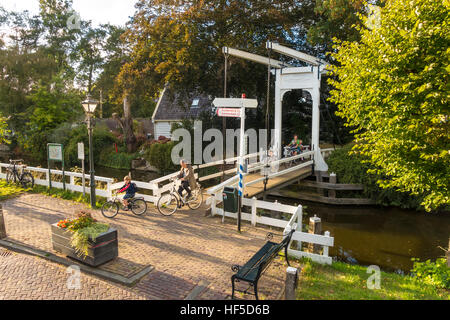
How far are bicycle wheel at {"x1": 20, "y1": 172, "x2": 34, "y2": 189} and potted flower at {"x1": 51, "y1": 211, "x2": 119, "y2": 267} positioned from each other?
7817 millimetres

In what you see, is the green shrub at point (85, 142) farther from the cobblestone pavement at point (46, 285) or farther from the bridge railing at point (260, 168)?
the cobblestone pavement at point (46, 285)

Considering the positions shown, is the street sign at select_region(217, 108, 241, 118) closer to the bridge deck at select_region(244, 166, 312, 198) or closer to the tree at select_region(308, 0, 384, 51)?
the bridge deck at select_region(244, 166, 312, 198)

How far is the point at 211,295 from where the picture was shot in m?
5.11

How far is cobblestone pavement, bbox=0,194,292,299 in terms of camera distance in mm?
5273

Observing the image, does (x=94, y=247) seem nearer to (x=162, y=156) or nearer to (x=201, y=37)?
(x=201, y=37)

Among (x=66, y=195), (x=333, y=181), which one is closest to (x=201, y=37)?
(x=333, y=181)

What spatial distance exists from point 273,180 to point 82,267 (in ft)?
26.8

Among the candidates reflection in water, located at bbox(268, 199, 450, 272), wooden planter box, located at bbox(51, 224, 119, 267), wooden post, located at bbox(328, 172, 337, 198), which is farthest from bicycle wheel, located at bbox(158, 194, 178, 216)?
wooden post, located at bbox(328, 172, 337, 198)

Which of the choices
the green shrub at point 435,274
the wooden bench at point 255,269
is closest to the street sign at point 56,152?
the wooden bench at point 255,269

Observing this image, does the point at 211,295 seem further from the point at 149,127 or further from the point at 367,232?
the point at 149,127

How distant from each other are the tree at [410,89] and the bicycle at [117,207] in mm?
6683

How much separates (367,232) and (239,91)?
11.3 m

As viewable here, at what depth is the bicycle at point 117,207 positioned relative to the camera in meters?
9.28
